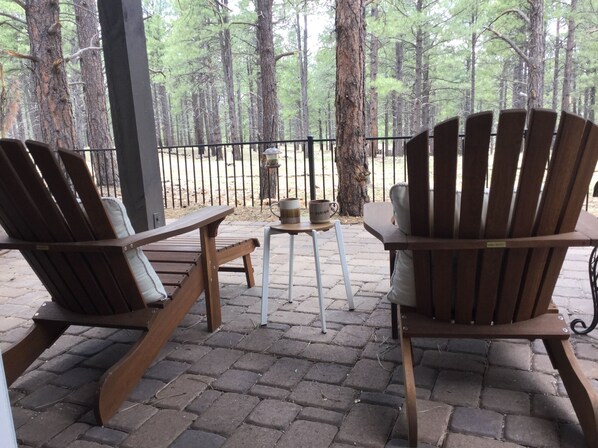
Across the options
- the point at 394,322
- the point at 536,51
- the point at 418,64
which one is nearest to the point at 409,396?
the point at 394,322

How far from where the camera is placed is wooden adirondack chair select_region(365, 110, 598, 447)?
5.04ft

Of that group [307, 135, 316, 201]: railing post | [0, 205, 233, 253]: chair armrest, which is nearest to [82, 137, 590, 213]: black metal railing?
[307, 135, 316, 201]: railing post

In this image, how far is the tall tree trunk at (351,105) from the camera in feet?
17.9

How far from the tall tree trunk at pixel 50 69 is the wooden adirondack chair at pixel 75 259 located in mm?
6778

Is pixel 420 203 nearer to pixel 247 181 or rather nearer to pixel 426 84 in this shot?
pixel 247 181

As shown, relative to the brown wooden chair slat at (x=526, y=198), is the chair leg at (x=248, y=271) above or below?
below

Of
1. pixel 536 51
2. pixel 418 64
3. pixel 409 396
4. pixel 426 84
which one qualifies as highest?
pixel 418 64

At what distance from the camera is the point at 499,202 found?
1.59m

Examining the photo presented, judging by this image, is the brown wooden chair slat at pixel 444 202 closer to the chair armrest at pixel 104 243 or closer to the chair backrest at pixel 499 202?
the chair backrest at pixel 499 202

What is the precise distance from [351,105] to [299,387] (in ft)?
14.0

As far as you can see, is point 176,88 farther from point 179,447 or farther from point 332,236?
point 179,447

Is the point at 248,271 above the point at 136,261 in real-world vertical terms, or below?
below

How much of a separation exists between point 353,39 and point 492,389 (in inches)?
180

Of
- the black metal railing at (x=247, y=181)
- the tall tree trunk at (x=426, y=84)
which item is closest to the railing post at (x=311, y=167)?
the black metal railing at (x=247, y=181)
